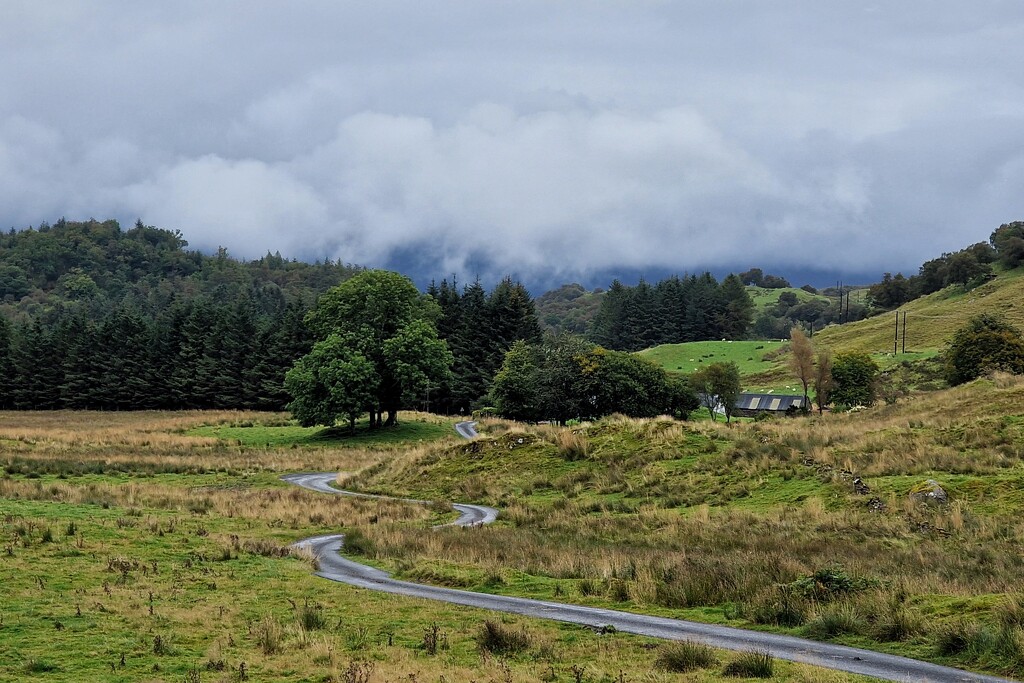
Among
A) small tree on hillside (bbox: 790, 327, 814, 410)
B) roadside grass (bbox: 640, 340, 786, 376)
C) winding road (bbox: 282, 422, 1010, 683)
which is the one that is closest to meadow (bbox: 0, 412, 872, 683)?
winding road (bbox: 282, 422, 1010, 683)

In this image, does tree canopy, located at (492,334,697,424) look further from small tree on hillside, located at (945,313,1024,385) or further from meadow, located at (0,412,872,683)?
meadow, located at (0,412,872,683)

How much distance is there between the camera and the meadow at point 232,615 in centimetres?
1226

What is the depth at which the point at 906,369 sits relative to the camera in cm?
11075

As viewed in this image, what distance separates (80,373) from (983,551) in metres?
138

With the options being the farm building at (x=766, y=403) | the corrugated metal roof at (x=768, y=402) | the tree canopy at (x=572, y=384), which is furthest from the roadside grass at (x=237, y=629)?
the corrugated metal roof at (x=768, y=402)

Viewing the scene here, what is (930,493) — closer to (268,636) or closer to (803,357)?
(268,636)

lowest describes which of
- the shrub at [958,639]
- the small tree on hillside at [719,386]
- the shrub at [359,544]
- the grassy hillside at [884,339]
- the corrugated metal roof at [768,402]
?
the shrub at [359,544]

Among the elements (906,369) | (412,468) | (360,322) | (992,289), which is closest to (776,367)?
(906,369)

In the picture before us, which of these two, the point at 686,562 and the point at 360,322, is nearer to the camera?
the point at 686,562

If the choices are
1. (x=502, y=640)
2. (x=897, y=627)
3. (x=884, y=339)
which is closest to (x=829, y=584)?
(x=897, y=627)

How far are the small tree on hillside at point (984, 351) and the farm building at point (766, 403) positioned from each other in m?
33.9

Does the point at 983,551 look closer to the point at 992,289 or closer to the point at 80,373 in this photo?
the point at 80,373

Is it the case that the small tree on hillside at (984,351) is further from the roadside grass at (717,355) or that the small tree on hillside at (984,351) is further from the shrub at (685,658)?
the shrub at (685,658)

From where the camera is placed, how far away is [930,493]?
88.8 ft
